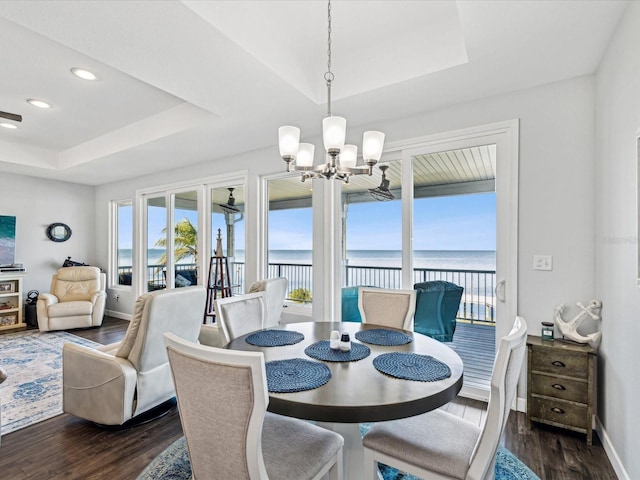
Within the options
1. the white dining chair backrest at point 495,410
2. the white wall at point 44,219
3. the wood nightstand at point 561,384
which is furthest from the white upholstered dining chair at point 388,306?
the white wall at point 44,219

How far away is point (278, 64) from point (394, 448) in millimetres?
2498

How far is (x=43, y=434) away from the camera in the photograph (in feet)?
7.84

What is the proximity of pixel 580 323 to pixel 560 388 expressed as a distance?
Result: 0.51m

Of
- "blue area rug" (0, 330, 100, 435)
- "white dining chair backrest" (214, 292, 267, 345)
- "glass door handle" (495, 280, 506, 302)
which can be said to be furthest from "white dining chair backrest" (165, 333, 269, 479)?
"glass door handle" (495, 280, 506, 302)

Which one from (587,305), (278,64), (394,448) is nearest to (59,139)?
(278,64)

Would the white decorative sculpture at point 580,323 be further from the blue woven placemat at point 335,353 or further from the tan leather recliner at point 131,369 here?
the tan leather recliner at point 131,369

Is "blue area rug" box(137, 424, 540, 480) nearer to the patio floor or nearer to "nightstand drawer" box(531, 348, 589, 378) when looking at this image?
"nightstand drawer" box(531, 348, 589, 378)

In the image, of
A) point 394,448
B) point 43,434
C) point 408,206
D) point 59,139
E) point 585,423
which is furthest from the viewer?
point 59,139

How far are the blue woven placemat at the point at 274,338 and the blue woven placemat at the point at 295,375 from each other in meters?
0.29

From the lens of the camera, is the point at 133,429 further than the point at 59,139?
No

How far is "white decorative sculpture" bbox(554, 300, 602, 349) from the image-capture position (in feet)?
7.74

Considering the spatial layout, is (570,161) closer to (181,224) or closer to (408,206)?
(408,206)

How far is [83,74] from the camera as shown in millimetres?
3012

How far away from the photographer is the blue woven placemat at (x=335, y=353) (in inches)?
67.1
